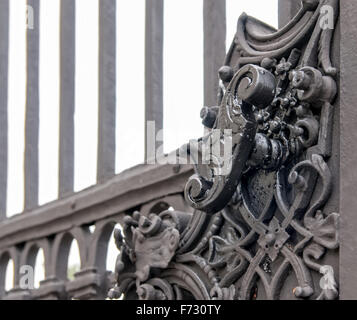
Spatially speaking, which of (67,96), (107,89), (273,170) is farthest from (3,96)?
(273,170)

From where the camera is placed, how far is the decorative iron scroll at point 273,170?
104 cm

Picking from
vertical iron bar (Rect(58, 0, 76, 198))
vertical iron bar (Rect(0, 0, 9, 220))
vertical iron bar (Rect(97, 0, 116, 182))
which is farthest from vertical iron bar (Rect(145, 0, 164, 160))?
vertical iron bar (Rect(0, 0, 9, 220))

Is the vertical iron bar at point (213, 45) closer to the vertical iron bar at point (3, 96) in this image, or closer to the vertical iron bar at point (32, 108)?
the vertical iron bar at point (32, 108)

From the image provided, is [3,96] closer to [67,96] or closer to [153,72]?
[67,96]

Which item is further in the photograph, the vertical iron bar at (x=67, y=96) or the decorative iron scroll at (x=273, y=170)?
the vertical iron bar at (x=67, y=96)

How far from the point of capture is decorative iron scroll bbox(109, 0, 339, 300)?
1.04 m

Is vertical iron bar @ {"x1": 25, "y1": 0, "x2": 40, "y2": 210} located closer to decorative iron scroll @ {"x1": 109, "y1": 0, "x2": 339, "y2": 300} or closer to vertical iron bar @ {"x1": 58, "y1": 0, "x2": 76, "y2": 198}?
vertical iron bar @ {"x1": 58, "y1": 0, "x2": 76, "y2": 198}

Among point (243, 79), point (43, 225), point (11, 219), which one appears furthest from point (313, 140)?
point (11, 219)

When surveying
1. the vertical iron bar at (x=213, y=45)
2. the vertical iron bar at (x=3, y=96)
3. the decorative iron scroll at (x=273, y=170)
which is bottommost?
the decorative iron scroll at (x=273, y=170)

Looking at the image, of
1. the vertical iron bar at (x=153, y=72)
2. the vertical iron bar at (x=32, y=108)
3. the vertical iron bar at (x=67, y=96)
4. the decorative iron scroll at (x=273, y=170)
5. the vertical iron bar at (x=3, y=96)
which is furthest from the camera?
the vertical iron bar at (x=3, y=96)

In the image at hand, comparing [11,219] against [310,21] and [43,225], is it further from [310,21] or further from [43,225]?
[310,21]

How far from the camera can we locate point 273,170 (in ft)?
3.62

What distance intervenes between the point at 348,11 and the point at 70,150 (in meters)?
0.84

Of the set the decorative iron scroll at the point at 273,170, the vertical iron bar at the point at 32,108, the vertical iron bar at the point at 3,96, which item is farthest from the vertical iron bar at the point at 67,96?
the decorative iron scroll at the point at 273,170
